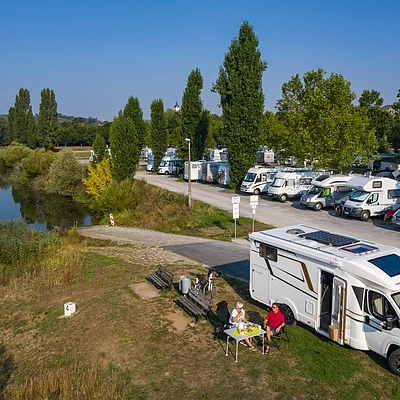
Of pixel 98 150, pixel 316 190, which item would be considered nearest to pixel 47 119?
pixel 98 150

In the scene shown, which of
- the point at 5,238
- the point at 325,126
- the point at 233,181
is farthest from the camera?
the point at 233,181

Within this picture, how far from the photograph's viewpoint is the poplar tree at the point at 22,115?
8838 centimetres

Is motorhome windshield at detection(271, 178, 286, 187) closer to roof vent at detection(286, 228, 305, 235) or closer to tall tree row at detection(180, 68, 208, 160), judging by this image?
tall tree row at detection(180, 68, 208, 160)

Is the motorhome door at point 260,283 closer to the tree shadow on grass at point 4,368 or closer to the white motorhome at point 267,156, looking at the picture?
the tree shadow on grass at point 4,368

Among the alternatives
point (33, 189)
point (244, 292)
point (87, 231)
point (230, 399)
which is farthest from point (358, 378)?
point (33, 189)

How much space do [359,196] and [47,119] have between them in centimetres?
6172

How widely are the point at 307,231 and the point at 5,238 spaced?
1249 cm

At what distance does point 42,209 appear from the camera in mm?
40000

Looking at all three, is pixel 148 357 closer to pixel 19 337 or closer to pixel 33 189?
pixel 19 337

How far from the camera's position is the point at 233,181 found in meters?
37.2

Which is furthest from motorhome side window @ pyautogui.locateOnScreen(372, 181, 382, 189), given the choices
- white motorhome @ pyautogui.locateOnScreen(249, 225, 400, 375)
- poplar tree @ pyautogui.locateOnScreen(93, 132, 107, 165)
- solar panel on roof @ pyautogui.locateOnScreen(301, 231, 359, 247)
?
poplar tree @ pyautogui.locateOnScreen(93, 132, 107, 165)

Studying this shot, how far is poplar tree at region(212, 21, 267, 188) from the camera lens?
117 feet

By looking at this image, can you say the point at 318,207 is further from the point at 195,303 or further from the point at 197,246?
the point at 195,303

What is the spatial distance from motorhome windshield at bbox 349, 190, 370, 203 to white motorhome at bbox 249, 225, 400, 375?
14545 millimetres
